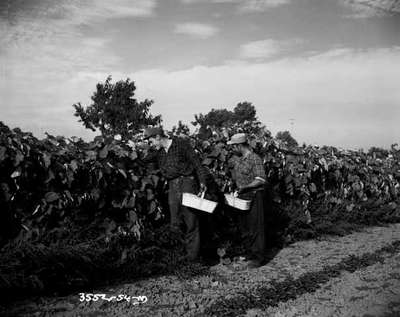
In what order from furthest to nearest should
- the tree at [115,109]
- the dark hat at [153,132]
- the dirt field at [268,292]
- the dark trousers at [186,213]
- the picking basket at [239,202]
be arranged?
1. the tree at [115,109]
2. the picking basket at [239,202]
3. the dark hat at [153,132]
4. the dark trousers at [186,213]
5. the dirt field at [268,292]

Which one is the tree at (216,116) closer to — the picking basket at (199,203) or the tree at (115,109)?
the tree at (115,109)

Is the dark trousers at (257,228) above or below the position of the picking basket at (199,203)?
below

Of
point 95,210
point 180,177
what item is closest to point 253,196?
point 180,177

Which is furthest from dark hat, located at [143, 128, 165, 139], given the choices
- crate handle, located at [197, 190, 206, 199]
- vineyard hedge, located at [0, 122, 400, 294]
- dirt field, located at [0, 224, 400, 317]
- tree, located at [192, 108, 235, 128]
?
tree, located at [192, 108, 235, 128]

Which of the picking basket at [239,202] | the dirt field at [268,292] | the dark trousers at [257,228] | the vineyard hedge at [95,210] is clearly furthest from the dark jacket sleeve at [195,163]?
the dirt field at [268,292]

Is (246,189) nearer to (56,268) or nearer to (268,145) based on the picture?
(268,145)

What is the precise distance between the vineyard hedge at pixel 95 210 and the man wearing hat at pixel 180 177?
168 millimetres

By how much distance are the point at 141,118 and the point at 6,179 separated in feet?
130

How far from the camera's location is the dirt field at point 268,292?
400 cm

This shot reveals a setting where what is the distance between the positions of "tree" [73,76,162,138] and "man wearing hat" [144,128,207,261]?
122 ft

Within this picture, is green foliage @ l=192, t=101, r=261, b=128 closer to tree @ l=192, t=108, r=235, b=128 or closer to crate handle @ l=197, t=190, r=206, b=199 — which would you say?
tree @ l=192, t=108, r=235, b=128

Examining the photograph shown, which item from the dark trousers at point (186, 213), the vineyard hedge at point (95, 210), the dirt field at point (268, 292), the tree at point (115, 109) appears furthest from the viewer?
the tree at point (115, 109)

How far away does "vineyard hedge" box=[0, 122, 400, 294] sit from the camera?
14.0 ft

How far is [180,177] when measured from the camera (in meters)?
5.46
